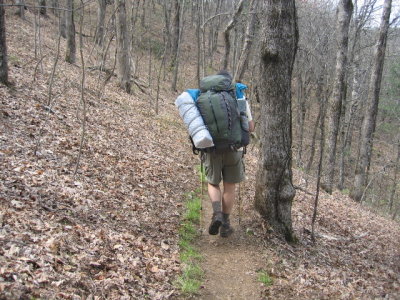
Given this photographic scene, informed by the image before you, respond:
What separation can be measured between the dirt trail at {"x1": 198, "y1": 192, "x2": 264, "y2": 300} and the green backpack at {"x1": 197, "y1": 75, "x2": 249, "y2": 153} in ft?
4.55

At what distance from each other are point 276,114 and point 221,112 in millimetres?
983

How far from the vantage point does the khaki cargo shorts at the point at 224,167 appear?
5.25 metres

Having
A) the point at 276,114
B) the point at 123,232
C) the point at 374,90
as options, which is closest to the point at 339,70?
the point at 374,90

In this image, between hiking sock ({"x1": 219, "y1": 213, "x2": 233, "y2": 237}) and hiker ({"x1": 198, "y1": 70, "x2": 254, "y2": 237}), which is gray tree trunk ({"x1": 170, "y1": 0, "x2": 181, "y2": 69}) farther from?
hiking sock ({"x1": 219, "y1": 213, "x2": 233, "y2": 237})

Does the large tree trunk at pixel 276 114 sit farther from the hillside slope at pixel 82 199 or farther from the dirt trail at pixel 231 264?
the hillside slope at pixel 82 199

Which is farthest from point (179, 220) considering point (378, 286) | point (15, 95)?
point (15, 95)

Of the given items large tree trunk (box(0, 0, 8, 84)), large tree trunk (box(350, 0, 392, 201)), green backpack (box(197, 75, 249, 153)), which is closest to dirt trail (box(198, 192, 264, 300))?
green backpack (box(197, 75, 249, 153))

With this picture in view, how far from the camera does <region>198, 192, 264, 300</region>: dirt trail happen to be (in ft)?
14.2

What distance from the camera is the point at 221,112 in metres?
4.85

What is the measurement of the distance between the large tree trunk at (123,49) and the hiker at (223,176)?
10949mm

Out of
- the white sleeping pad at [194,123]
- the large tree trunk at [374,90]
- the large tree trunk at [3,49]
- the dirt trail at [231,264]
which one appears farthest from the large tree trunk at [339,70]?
the large tree trunk at [3,49]

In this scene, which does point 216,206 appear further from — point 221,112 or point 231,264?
point 221,112

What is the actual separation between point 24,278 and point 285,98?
3.94 m

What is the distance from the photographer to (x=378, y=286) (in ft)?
16.2
